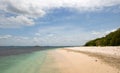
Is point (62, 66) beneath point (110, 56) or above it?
beneath

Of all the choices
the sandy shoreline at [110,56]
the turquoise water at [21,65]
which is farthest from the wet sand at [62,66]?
the sandy shoreline at [110,56]

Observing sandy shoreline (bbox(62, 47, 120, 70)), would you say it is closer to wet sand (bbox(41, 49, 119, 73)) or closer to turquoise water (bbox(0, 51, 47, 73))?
wet sand (bbox(41, 49, 119, 73))

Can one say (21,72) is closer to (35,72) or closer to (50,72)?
(35,72)

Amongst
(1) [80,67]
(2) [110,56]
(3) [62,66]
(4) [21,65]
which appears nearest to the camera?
(1) [80,67]

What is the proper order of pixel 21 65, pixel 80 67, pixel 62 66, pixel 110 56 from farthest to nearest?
1. pixel 110 56
2. pixel 21 65
3. pixel 62 66
4. pixel 80 67

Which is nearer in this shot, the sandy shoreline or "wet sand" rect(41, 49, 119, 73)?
"wet sand" rect(41, 49, 119, 73)

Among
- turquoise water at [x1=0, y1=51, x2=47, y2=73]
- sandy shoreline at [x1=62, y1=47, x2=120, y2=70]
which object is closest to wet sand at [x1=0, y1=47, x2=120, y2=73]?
turquoise water at [x1=0, y1=51, x2=47, y2=73]

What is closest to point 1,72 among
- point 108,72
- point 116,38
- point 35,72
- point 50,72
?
point 35,72

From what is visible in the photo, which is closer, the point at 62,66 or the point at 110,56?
the point at 62,66

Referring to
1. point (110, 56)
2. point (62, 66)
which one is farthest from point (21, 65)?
point (110, 56)

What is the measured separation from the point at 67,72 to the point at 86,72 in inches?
59.7

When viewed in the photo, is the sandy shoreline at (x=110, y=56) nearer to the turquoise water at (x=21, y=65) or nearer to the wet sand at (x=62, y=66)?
the wet sand at (x=62, y=66)

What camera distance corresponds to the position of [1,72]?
570 inches

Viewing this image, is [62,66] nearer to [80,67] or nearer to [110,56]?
[80,67]
